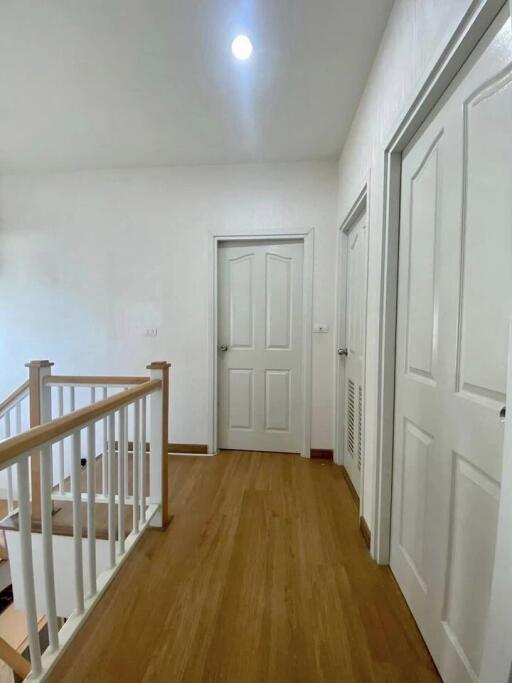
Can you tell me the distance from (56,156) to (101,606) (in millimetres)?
→ 3244

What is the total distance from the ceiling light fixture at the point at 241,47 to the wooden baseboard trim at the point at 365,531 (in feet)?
8.45

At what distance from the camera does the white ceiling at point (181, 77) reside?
1.40m

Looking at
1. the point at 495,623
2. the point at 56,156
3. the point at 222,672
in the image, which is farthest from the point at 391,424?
the point at 56,156

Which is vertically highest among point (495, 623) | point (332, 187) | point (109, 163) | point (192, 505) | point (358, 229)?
point (109, 163)

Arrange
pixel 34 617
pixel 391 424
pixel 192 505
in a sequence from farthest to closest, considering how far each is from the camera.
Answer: pixel 192 505 < pixel 391 424 < pixel 34 617

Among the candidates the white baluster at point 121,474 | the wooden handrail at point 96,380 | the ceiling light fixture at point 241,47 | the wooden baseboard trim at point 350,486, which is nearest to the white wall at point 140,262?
the wooden baseboard trim at point 350,486

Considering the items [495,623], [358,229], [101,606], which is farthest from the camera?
[358,229]

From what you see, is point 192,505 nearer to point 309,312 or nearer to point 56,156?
point 309,312

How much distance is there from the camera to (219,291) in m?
2.82

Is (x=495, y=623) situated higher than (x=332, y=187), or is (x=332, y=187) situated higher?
(x=332, y=187)

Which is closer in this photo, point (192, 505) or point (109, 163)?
point (192, 505)

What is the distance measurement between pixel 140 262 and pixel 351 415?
7.56ft

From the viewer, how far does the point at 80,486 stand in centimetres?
118

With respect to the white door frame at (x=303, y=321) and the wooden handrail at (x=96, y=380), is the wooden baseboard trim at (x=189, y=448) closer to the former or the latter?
the white door frame at (x=303, y=321)
